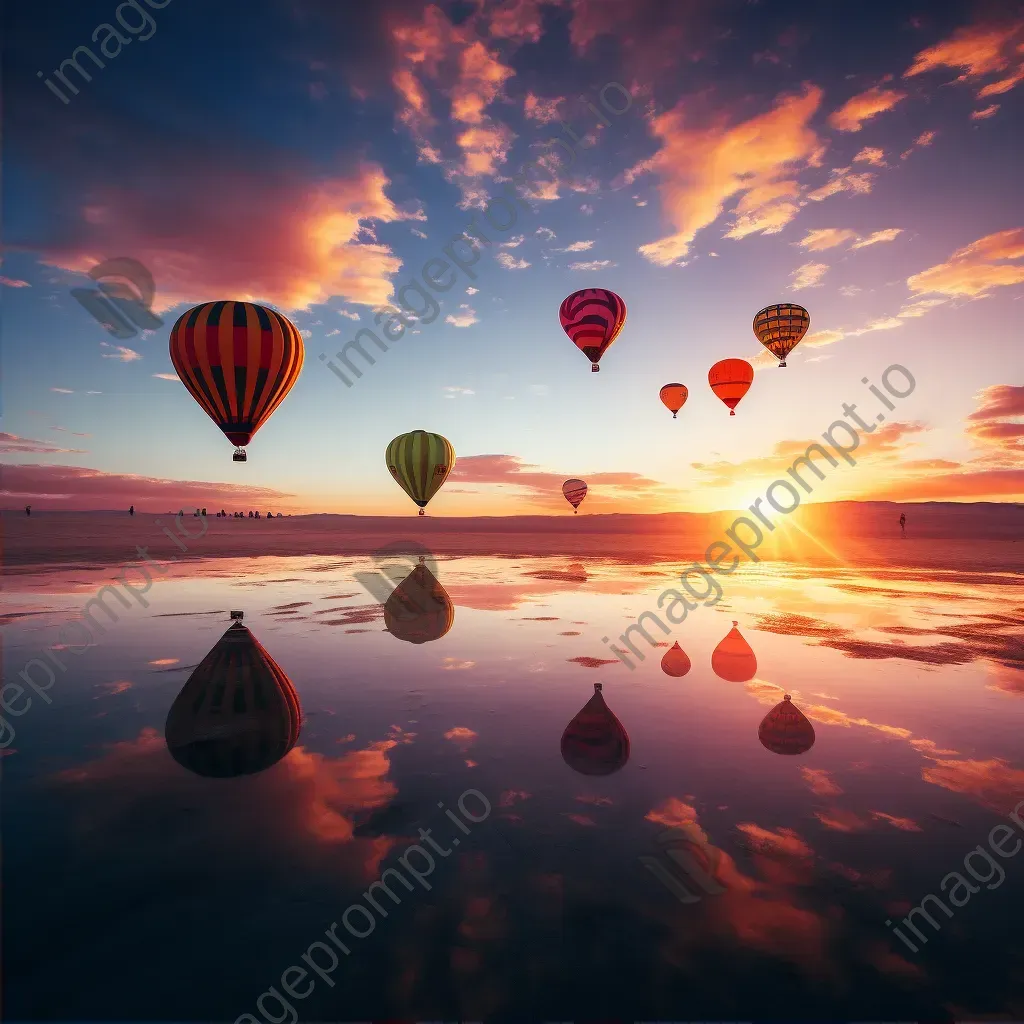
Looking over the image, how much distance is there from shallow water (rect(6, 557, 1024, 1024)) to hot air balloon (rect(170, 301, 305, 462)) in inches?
527

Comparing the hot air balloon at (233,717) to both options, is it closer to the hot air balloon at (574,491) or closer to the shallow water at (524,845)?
the shallow water at (524,845)

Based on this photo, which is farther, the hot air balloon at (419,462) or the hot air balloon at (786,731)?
the hot air balloon at (419,462)

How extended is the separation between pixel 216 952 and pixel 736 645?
38.2ft

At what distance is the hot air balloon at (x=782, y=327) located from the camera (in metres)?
35.8

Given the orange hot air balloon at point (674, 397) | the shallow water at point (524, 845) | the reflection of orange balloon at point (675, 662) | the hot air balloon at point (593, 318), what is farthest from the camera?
the orange hot air balloon at point (674, 397)

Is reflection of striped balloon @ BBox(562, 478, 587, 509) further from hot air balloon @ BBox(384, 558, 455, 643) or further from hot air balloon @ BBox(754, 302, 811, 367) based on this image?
hot air balloon @ BBox(384, 558, 455, 643)

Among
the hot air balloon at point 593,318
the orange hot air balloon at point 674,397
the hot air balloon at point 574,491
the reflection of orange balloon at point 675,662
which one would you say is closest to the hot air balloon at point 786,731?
the reflection of orange balloon at point 675,662

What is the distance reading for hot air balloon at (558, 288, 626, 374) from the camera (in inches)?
1241

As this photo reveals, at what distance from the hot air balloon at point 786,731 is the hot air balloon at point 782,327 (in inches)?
1328

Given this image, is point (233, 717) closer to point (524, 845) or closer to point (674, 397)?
point (524, 845)

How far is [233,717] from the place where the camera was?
830cm

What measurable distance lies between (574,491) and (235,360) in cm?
5244

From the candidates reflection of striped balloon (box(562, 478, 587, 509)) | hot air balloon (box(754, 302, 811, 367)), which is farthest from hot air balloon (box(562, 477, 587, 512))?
hot air balloon (box(754, 302, 811, 367))

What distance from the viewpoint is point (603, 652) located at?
40.0 ft
